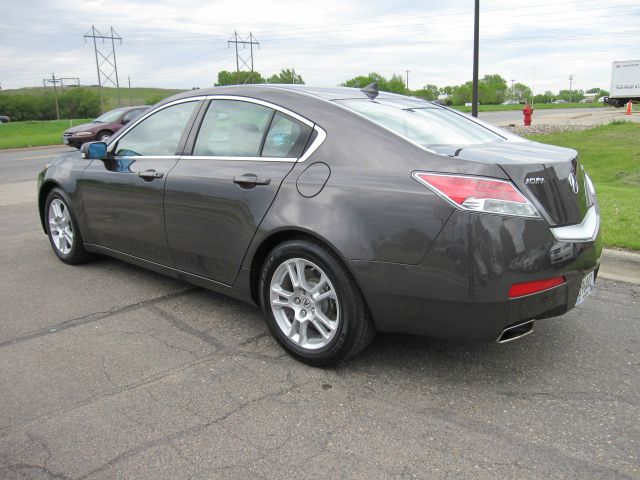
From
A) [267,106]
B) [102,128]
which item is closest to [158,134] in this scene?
[267,106]

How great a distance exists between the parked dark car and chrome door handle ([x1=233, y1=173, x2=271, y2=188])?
17.5 metres

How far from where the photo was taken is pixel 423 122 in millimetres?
3676

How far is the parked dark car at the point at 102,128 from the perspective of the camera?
20.2m

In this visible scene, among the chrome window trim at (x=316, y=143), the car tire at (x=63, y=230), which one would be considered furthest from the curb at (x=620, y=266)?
the car tire at (x=63, y=230)

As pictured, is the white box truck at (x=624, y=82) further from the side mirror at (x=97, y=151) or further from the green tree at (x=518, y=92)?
the green tree at (x=518, y=92)

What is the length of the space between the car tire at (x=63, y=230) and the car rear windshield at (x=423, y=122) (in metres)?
3.03

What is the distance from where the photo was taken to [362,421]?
284 centimetres

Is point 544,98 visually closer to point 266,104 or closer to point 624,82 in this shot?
point 624,82

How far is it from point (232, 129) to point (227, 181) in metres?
0.40

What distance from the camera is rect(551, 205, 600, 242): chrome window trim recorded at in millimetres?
2947

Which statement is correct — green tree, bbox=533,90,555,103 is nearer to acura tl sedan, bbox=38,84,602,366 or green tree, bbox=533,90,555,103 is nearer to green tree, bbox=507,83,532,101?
green tree, bbox=507,83,532,101

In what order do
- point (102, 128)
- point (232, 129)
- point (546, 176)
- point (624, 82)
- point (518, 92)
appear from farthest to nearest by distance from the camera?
point (518, 92) → point (624, 82) → point (102, 128) → point (232, 129) → point (546, 176)

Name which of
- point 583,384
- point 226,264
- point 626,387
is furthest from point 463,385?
point 226,264

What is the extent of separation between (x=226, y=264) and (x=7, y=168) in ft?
49.7
